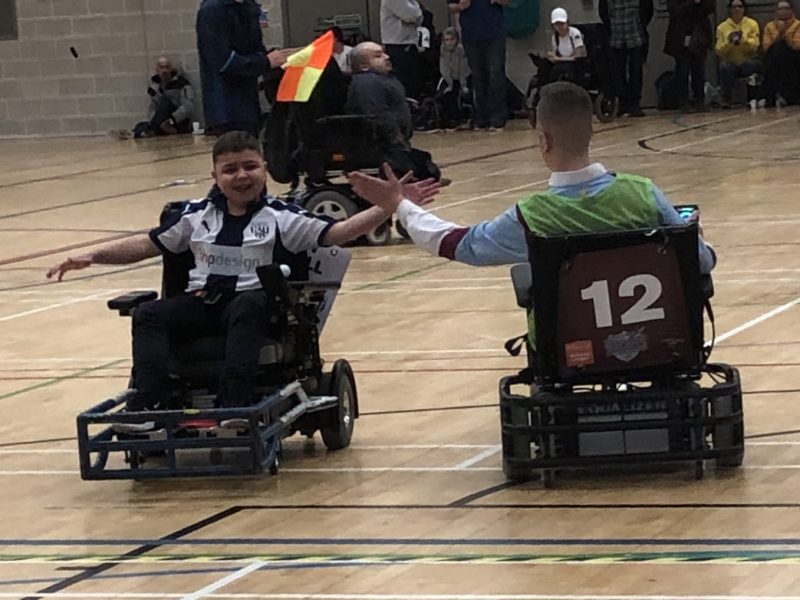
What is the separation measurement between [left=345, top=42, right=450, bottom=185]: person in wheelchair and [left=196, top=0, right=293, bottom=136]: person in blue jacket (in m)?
1.14

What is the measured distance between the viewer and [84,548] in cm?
A: 527

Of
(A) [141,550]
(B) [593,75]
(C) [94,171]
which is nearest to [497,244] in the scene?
(A) [141,550]

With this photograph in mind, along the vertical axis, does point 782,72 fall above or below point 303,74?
below

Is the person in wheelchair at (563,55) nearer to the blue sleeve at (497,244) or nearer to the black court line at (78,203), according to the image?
the black court line at (78,203)

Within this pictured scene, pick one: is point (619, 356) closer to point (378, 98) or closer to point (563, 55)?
point (378, 98)

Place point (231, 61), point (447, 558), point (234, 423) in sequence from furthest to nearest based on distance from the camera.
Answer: point (231, 61)
point (234, 423)
point (447, 558)

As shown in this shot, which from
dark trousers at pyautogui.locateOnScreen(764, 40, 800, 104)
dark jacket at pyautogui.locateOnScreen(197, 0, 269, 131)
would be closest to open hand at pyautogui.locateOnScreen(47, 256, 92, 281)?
dark jacket at pyautogui.locateOnScreen(197, 0, 269, 131)

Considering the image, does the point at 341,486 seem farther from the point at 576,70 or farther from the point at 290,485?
the point at 576,70

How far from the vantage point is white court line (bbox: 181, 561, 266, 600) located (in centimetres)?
465

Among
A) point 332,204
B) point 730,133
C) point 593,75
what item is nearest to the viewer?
point 332,204

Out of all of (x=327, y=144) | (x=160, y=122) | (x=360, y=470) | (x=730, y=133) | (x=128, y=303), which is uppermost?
(x=128, y=303)

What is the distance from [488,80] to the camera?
2186cm

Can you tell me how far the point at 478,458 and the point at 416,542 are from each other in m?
1.04

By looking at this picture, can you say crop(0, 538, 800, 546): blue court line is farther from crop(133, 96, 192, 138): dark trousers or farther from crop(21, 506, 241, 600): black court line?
crop(133, 96, 192, 138): dark trousers
